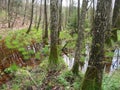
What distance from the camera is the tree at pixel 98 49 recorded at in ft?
17.3

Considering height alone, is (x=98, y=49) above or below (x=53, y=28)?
below

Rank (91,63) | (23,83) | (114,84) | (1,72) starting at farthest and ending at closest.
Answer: (1,72) < (23,83) < (114,84) < (91,63)

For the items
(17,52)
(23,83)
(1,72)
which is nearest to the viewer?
(23,83)

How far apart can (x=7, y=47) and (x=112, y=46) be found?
570 centimetres

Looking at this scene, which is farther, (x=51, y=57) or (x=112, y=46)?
(x=112, y=46)

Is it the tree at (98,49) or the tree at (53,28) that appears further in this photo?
the tree at (53,28)

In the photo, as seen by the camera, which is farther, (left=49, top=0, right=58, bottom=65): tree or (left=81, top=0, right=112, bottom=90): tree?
(left=49, top=0, right=58, bottom=65): tree

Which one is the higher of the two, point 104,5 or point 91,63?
point 104,5

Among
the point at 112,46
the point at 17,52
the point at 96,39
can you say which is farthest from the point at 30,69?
the point at 112,46

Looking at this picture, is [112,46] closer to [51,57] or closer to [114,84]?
[51,57]

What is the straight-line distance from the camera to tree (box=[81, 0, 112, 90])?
17.3 ft

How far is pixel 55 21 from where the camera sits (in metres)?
8.78

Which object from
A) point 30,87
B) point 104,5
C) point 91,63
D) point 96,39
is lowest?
point 30,87

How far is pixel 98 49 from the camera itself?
544 cm
